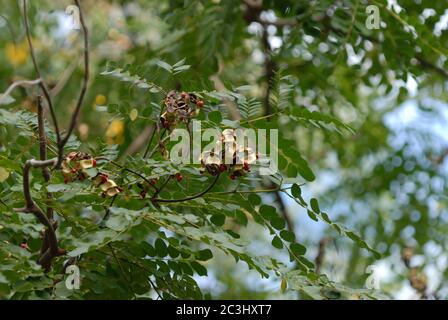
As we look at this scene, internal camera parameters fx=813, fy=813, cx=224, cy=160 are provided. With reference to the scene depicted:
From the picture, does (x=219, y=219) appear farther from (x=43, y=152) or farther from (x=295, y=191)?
(x=43, y=152)

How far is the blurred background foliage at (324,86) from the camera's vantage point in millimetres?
2010

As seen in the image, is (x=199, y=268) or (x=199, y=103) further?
(x=199, y=268)

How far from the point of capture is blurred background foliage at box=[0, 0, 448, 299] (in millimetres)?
2010

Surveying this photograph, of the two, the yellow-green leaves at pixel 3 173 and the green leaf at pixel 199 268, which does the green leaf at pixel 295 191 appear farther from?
the yellow-green leaves at pixel 3 173

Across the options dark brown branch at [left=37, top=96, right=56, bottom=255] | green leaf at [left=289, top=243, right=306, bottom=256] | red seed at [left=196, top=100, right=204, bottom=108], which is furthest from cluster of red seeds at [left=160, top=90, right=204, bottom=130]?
green leaf at [left=289, top=243, right=306, bottom=256]

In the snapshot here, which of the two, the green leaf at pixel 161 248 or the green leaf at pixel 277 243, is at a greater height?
the green leaf at pixel 277 243

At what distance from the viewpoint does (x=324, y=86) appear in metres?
2.42

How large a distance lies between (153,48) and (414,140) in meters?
1.15

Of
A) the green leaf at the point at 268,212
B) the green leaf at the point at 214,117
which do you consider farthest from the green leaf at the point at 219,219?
the green leaf at the point at 214,117

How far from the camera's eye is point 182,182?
4.31 feet

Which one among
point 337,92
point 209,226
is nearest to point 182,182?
point 209,226

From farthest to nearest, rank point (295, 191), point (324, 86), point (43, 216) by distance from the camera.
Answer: point (324, 86), point (295, 191), point (43, 216)

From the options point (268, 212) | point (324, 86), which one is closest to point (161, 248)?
point (268, 212)
